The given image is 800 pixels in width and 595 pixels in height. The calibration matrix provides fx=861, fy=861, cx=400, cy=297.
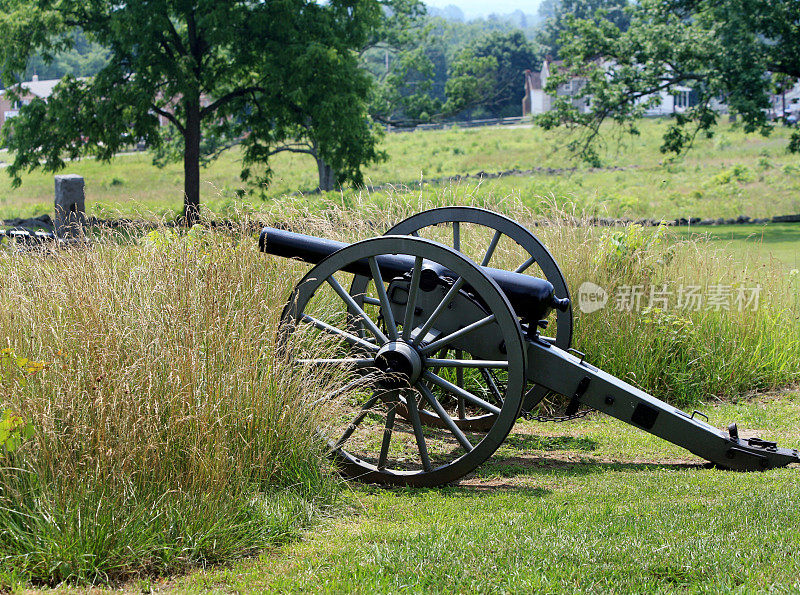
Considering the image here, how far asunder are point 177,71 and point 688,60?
39.7ft

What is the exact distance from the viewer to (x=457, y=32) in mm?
147125

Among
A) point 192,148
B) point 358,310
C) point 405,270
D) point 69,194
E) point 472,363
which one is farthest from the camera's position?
point 192,148

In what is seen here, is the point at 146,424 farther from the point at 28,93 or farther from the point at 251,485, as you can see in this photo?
the point at 28,93

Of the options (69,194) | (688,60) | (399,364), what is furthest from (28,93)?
(399,364)

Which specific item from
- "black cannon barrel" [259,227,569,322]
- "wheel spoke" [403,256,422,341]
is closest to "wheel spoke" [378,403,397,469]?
"wheel spoke" [403,256,422,341]

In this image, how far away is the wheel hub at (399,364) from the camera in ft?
16.8

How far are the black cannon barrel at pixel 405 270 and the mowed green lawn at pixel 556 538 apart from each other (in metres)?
1.10

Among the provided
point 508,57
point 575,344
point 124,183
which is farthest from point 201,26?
point 508,57

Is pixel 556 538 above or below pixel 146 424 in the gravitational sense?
below

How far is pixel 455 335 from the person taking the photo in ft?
16.7

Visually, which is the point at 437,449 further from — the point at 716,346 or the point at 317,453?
the point at 716,346

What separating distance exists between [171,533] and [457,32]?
151 metres

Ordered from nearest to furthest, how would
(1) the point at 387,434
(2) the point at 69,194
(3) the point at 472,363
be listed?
(3) the point at 472,363 → (1) the point at 387,434 → (2) the point at 69,194

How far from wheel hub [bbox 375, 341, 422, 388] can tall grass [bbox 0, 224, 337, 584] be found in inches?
18.1
